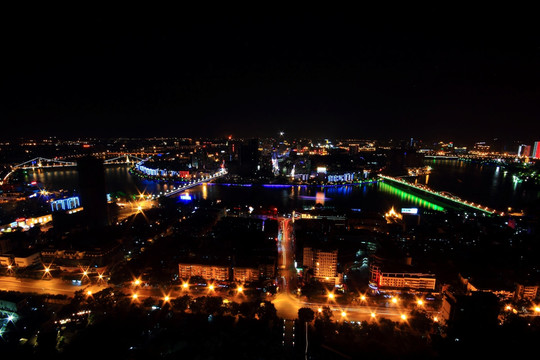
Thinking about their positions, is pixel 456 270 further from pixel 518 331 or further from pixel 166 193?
pixel 166 193

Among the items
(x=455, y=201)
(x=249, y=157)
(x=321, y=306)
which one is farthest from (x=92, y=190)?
(x=455, y=201)

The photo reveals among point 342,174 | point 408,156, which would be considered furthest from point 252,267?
point 408,156

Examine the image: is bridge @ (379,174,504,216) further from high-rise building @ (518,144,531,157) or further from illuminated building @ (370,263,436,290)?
high-rise building @ (518,144,531,157)

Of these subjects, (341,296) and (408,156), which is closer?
(341,296)

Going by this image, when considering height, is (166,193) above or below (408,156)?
below

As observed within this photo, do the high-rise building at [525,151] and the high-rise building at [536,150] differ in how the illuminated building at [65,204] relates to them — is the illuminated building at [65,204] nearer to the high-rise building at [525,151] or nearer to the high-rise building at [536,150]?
Answer: the high-rise building at [536,150]

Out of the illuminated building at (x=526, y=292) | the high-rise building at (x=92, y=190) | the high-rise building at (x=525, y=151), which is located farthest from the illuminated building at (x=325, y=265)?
the high-rise building at (x=525, y=151)

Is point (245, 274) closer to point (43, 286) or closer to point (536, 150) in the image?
point (43, 286)
